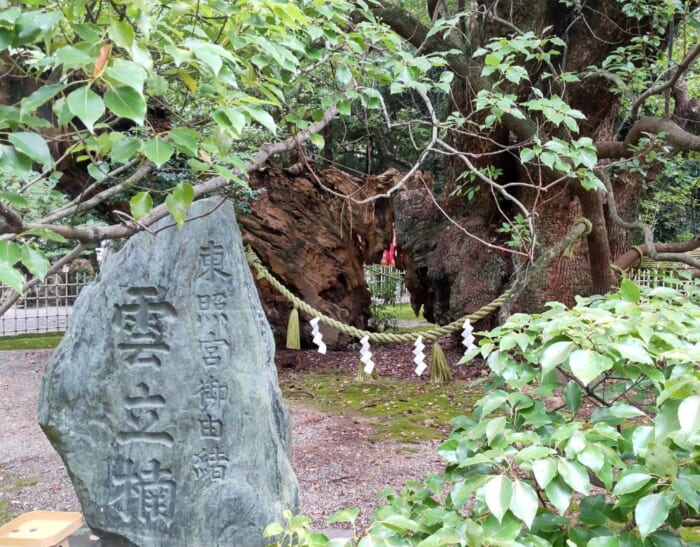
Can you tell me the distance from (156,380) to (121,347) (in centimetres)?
21

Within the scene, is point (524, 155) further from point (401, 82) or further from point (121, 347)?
point (121, 347)

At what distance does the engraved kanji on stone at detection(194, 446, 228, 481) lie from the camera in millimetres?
2533

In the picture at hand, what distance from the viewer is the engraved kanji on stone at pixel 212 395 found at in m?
2.55

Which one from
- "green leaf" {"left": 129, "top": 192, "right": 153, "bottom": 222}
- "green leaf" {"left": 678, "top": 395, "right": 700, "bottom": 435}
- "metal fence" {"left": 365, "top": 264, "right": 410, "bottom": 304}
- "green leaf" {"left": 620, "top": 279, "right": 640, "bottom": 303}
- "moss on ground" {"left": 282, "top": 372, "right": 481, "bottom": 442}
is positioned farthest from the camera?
"metal fence" {"left": 365, "top": 264, "right": 410, "bottom": 304}

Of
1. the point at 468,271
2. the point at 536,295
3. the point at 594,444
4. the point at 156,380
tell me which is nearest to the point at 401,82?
the point at 156,380

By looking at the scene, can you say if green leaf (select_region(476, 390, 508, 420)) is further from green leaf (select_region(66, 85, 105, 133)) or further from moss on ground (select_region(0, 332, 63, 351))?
moss on ground (select_region(0, 332, 63, 351))

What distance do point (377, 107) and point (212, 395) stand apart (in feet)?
5.35

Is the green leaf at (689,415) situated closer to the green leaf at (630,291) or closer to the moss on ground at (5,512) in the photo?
the green leaf at (630,291)

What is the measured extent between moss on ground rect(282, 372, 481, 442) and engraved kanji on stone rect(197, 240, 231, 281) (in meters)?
2.31

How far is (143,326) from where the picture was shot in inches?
100

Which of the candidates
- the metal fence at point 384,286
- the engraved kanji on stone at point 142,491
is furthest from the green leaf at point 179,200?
the metal fence at point 384,286

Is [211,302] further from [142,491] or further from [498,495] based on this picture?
[498,495]

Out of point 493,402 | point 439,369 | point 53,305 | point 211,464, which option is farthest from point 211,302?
point 53,305

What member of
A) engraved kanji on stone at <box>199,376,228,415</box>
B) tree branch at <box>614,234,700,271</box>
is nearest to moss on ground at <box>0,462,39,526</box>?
engraved kanji on stone at <box>199,376,228,415</box>
